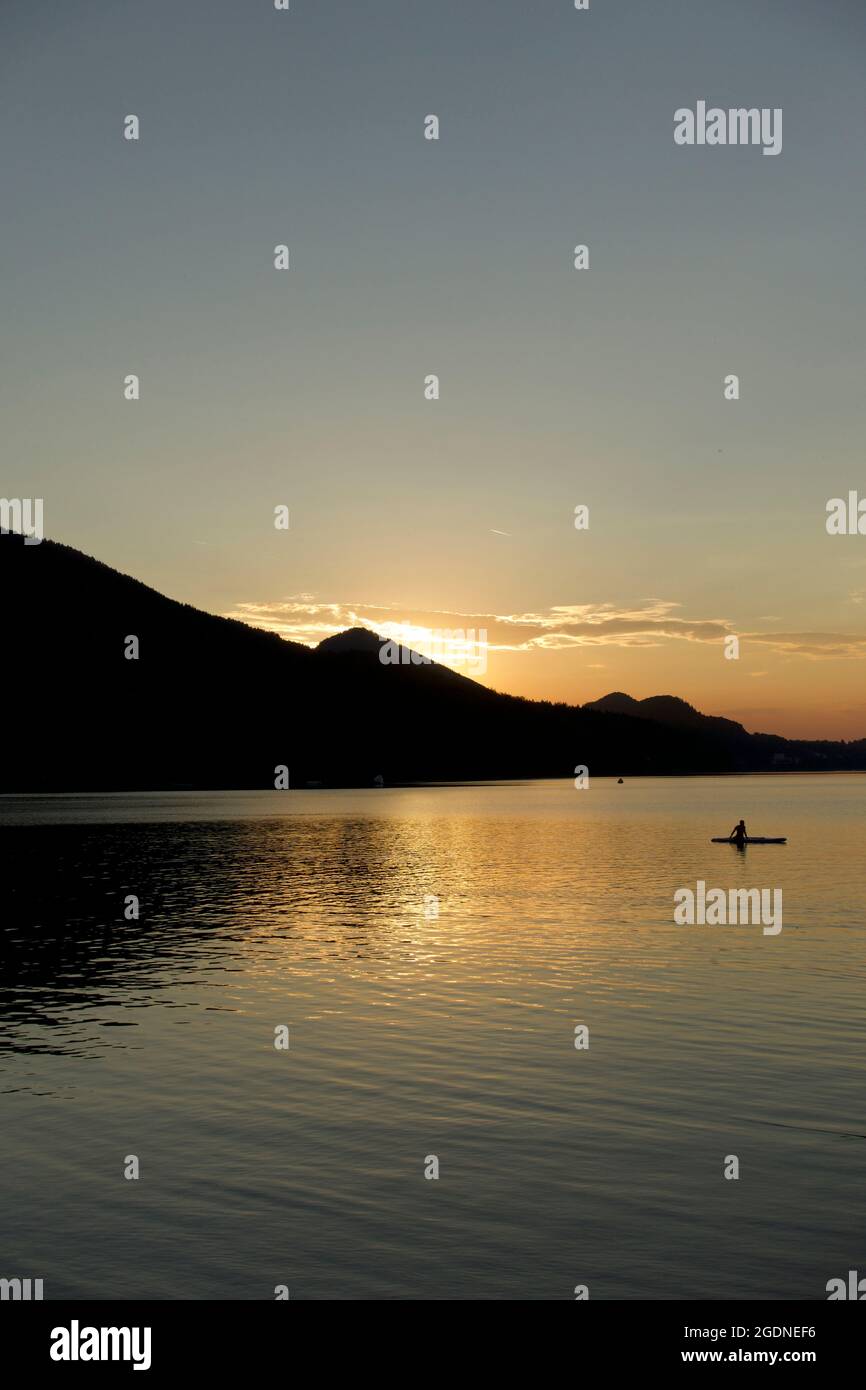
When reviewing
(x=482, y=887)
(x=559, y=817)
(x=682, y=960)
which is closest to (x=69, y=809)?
(x=559, y=817)

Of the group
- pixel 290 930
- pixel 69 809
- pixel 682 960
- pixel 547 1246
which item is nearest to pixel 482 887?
pixel 290 930

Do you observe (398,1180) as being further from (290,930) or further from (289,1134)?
(290,930)

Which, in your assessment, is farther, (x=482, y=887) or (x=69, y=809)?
(x=69, y=809)

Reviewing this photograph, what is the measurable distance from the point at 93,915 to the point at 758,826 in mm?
110289

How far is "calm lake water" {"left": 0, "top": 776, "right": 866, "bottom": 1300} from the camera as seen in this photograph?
1463 cm

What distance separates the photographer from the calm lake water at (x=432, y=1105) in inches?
576

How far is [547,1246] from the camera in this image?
48.9 ft

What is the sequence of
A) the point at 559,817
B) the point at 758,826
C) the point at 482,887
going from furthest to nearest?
the point at 559,817
the point at 758,826
the point at 482,887

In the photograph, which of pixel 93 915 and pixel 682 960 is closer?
pixel 682 960

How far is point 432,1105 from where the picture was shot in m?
21.5
